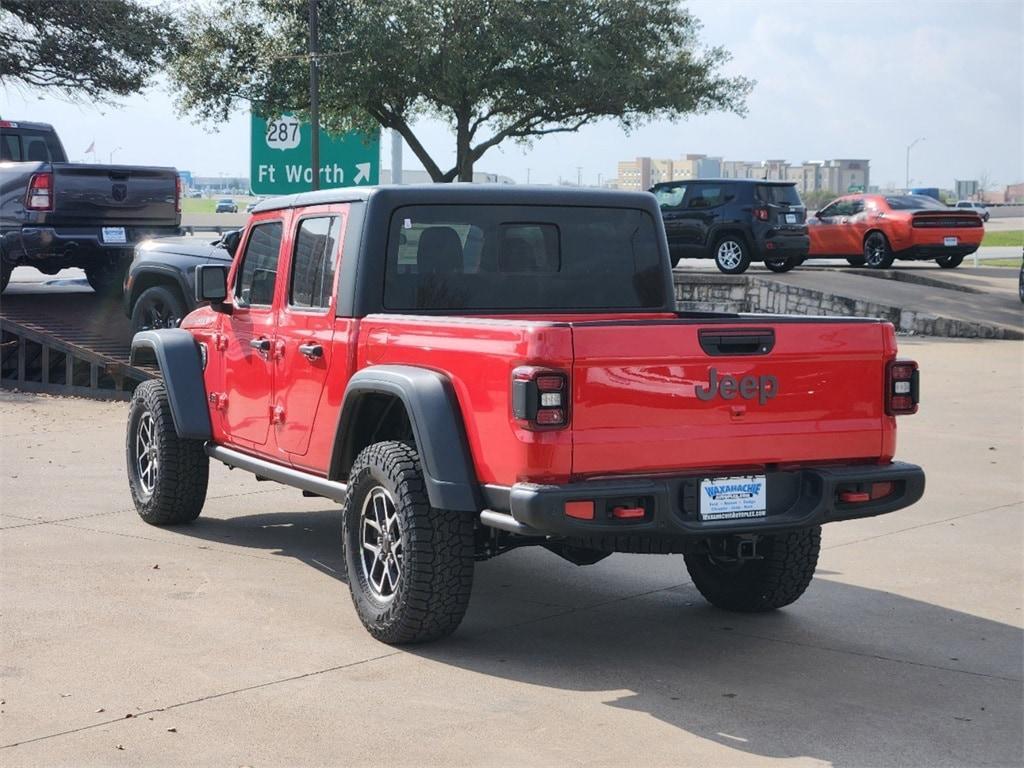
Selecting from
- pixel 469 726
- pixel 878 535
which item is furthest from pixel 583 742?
pixel 878 535

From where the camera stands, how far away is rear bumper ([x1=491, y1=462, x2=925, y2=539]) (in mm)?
5109

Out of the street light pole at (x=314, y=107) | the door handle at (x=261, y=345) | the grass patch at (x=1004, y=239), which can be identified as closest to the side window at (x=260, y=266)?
the door handle at (x=261, y=345)

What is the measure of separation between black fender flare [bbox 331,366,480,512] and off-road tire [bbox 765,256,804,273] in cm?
2012

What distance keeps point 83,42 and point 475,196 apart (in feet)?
95.0

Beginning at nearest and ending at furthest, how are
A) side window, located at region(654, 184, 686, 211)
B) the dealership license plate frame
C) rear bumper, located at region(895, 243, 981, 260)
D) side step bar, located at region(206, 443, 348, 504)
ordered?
side step bar, located at region(206, 443, 348, 504), the dealership license plate frame, side window, located at region(654, 184, 686, 211), rear bumper, located at region(895, 243, 981, 260)

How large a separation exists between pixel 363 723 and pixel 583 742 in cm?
73

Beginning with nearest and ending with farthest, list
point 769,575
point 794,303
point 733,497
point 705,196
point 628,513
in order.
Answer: point 628,513 < point 733,497 < point 769,575 < point 794,303 < point 705,196

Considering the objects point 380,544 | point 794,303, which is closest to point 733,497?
point 380,544

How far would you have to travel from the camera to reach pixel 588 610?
6.54 metres

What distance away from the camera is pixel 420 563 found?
5570 millimetres

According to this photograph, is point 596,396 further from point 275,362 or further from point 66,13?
point 66,13

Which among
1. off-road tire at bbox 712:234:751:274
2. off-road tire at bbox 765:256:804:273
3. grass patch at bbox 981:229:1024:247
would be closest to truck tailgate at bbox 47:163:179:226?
off-road tire at bbox 712:234:751:274

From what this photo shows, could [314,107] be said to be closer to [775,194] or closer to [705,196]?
[705,196]

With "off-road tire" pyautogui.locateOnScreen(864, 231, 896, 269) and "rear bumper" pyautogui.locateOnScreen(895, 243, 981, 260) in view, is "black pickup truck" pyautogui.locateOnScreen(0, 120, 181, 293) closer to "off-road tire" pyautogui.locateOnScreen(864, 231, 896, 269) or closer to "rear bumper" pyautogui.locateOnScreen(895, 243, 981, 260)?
"off-road tire" pyautogui.locateOnScreen(864, 231, 896, 269)
